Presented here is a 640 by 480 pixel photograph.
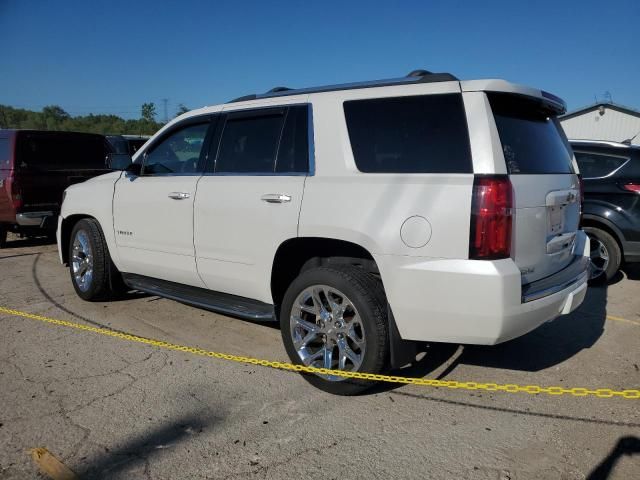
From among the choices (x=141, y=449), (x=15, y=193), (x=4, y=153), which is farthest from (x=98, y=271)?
(x=4, y=153)

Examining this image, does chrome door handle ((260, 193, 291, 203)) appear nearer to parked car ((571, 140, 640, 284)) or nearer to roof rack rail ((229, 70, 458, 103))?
roof rack rail ((229, 70, 458, 103))

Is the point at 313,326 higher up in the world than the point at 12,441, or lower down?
higher up

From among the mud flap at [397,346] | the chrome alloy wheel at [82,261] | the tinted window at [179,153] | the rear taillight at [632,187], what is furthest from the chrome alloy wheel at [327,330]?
the rear taillight at [632,187]

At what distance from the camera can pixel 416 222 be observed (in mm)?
3061

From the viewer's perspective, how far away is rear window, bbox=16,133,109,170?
8.60m

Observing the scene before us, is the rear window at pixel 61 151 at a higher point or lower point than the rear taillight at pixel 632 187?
lower

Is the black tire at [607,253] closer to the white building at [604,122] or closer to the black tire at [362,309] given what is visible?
the black tire at [362,309]

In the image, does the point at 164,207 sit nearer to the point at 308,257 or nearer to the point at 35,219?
the point at 308,257

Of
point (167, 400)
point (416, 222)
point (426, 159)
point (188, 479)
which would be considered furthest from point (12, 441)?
point (426, 159)

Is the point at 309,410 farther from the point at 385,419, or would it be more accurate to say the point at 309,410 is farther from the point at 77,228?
the point at 77,228

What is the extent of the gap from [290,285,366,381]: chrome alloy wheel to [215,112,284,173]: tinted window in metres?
1.02

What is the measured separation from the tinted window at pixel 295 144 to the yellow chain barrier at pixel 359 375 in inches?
53.0

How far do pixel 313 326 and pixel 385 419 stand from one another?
76 cm

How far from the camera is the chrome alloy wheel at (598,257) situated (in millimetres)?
6594
